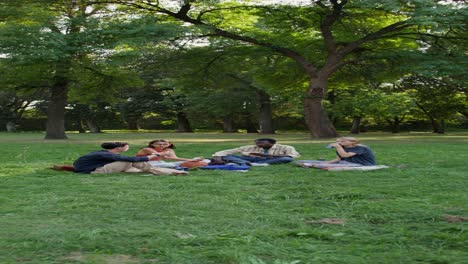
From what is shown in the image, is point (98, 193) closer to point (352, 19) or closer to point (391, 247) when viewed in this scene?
point (391, 247)

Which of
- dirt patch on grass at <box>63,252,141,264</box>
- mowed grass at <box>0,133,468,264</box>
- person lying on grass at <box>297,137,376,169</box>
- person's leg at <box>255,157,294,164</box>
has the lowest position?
dirt patch on grass at <box>63,252,141,264</box>

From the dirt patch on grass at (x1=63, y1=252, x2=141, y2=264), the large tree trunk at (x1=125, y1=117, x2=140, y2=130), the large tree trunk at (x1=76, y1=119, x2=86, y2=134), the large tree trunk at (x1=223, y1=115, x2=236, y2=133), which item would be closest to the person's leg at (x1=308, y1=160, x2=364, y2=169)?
the dirt patch on grass at (x1=63, y1=252, x2=141, y2=264)

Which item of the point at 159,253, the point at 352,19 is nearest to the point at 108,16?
the point at 352,19

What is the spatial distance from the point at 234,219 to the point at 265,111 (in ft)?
114

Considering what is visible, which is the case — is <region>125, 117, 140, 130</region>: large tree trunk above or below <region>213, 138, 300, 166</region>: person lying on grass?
above

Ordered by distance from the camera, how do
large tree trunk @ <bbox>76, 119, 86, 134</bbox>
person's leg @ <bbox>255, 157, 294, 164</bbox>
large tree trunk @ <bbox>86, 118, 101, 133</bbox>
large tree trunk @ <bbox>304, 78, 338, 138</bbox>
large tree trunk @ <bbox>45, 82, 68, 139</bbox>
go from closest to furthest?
1. person's leg @ <bbox>255, 157, 294, 164</bbox>
2. large tree trunk @ <bbox>304, 78, 338, 138</bbox>
3. large tree trunk @ <bbox>45, 82, 68, 139</bbox>
4. large tree trunk @ <bbox>86, 118, 101, 133</bbox>
5. large tree trunk @ <bbox>76, 119, 86, 134</bbox>

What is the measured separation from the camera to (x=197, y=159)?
31.7 feet

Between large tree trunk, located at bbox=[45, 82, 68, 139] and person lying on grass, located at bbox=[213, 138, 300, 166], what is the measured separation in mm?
16568

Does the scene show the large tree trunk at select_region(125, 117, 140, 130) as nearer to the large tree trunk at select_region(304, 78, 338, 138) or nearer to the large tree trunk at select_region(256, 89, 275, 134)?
the large tree trunk at select_region(256, 89, 275, 134)

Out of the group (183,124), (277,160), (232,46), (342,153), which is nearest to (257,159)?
(277,160)

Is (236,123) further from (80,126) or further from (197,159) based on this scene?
(197,159)

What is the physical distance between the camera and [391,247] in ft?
11.8

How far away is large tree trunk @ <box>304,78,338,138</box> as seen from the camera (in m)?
22.7

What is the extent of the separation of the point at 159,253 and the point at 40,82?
75.3 feet
